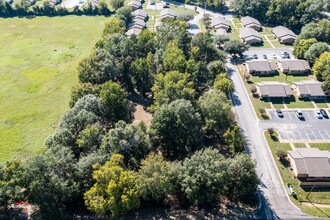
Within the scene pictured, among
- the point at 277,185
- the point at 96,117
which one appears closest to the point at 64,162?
Answer: the point at 96,117

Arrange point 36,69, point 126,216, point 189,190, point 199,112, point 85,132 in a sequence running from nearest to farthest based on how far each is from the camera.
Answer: point 189,190 → point 126,216 → point 85,132 → point 199,112 → point 36,69

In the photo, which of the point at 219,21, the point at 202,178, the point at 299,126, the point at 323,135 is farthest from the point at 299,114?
the point at 219,21

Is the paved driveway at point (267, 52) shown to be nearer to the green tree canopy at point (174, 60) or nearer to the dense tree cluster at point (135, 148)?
the dense tree cluster at point (135, 148)

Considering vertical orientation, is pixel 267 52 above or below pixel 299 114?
above

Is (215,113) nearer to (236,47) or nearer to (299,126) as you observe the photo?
(299,126)

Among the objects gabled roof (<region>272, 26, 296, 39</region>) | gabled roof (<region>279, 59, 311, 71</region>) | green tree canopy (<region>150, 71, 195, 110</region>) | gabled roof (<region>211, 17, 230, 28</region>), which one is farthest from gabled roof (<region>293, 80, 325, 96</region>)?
gabled roof (<region>211, 17, 230, 28</region>)

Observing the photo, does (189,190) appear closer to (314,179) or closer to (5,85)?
(314,179)

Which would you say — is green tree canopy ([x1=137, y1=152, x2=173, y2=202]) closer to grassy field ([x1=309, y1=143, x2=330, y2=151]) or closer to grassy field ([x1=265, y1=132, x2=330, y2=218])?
grassy field ([x1=265, y1=132, x2=330, y2=218])

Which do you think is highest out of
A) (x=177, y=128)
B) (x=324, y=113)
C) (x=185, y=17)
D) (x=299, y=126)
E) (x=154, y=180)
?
(x=185, y=17)
